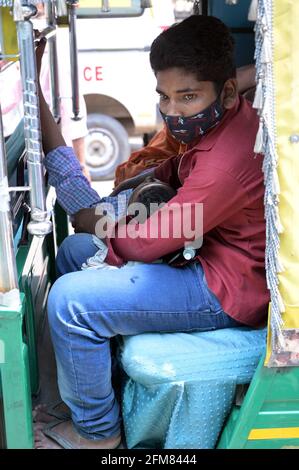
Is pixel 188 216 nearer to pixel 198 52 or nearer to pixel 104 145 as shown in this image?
pixel 198 52

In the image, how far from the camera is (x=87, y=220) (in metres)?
1.98

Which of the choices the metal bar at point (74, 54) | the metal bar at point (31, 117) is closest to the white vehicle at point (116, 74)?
the metal bar at point (74, 54)

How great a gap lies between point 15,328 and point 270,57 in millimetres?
899

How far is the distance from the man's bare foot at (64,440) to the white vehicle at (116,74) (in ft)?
13.8

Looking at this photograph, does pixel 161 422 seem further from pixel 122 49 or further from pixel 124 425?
pixel 122 49

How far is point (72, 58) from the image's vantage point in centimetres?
269

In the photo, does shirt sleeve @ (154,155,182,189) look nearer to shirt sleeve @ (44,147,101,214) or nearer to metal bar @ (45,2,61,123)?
shirt sleeve @ (44,147,101,214)

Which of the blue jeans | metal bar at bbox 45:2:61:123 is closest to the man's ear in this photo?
the blue jeans

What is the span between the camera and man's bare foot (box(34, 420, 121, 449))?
183 centimetres

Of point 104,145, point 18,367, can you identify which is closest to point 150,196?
point 18,367

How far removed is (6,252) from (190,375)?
0.60 meters

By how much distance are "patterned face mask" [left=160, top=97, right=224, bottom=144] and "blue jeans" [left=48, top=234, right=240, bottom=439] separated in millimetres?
412

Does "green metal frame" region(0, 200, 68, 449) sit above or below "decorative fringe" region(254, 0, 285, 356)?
below

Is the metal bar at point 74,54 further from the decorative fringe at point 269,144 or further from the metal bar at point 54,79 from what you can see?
the decorative fringe at point 269,144
